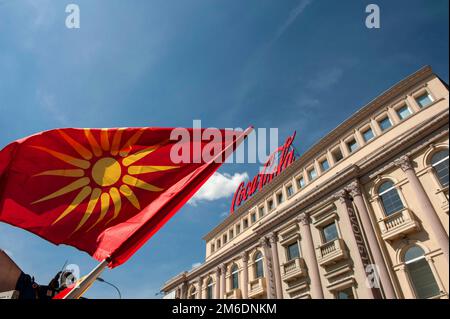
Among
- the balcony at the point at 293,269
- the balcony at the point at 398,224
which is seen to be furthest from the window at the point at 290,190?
the balcony at the point at 398,224

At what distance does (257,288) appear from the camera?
25656mm

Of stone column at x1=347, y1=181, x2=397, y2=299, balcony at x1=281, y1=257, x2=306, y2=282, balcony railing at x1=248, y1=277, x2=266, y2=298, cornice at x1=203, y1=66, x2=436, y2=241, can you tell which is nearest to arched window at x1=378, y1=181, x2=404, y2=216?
stone column at x1=347, y1=181, x2=397, y2=299

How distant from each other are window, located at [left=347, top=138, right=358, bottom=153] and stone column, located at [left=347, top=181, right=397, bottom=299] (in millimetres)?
3480

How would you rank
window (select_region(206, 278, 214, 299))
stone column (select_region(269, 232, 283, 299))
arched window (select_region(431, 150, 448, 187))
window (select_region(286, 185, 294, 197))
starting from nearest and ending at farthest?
1. arched window (select_region(431, 150, 448, 187))
2. stone column (select_region(269, 232, 283, 299))
3. window (select_region(286, 185, 294, 197))
4. window (select_region(206, 278, 214, 299))

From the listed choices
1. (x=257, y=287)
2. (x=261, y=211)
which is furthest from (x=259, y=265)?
(x=261, y=211)

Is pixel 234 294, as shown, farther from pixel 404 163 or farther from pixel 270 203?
pixel 404 163

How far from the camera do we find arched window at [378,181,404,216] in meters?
17.6

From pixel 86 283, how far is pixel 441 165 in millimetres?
17781

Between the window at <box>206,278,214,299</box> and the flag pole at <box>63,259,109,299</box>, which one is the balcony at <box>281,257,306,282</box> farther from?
the flag pole at <box>63,259,109,299</box>

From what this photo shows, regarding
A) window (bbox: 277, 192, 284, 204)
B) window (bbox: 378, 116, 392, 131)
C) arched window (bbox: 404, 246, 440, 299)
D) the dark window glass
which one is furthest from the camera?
window (bbox: 277, 192, 284, 204)

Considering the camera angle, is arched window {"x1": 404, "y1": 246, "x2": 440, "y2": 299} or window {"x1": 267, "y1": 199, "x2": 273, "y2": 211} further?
window {"x1": 267, "y1": 199, "x2": 273, "y2": 211}

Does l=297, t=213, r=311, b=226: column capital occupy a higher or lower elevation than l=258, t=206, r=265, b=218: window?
lower

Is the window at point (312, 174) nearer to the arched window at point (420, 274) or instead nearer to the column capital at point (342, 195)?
the column capital at point (342, 195)

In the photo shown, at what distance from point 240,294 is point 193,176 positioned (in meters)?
25.0
